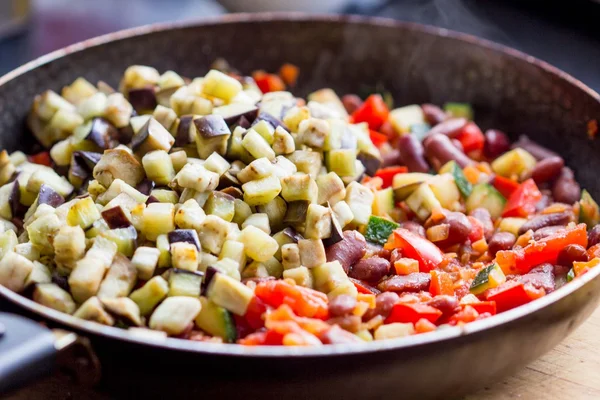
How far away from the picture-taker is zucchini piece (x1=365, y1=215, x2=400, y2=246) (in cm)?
210

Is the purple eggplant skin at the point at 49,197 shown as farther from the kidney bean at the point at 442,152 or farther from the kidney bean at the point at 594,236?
the kidney bean at the point at 594,236

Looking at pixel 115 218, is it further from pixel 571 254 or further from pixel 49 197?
pixel 571 254

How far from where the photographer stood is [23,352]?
131 cm

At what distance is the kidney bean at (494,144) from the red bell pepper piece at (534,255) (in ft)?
2.37

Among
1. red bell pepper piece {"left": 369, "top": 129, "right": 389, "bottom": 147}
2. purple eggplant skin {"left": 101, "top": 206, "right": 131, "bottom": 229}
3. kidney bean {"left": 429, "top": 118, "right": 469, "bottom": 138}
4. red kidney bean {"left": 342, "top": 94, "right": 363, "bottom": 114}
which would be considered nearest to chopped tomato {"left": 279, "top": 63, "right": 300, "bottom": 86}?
red kidney bean {"left": 342, "top": 94, "right": 363, "bottom": 114}

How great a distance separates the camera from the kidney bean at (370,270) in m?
1.92

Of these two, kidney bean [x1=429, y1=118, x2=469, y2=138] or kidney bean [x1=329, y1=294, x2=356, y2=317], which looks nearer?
kidney bean [x1=329, y1=294, x2=356, y2=317]

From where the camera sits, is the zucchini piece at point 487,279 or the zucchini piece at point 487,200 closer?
the zucchini piece at point 487,279

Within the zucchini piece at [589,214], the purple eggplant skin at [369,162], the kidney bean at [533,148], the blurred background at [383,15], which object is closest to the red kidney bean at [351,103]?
the purple eggplant skin at [369,162]

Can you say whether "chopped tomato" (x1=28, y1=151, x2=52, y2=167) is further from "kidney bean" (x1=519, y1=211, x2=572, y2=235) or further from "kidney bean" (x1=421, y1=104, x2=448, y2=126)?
"kidney bean" (x1=519, y1=211, x2=572, y2=235)

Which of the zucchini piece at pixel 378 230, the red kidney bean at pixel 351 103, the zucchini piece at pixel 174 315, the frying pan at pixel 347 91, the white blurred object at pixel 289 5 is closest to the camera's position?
the frying pan at pixel 347 91

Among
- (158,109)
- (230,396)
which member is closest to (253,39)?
(158,109)

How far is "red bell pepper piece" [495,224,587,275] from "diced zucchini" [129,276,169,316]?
934 mm

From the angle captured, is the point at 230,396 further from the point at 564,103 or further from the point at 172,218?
the point at 564,103
